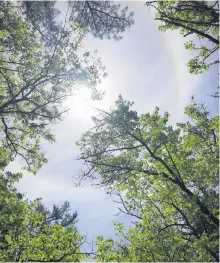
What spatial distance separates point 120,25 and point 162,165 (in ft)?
19.7

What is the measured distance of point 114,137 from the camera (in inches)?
418

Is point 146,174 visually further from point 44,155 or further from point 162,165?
point 44,155

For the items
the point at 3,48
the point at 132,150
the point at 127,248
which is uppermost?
the point at 3,48

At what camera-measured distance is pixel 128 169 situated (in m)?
9.91

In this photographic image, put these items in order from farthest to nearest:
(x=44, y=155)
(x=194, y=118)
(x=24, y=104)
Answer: (x=194, y=118), (x=44, y=155), (x=24, y=104)

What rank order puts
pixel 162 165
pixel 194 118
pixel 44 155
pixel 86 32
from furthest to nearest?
pixel 194 118, pixel 44 155, pixel 86 32, pixel 162 165

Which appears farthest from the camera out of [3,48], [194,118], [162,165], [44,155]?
[194,118]

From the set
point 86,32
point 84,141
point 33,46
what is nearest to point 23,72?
point 33,46

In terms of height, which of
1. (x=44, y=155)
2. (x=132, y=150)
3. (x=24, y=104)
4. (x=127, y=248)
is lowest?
(x=127, y=248)

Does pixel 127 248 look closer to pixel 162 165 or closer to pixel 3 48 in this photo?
pixel 162 165

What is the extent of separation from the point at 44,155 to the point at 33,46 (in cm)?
618

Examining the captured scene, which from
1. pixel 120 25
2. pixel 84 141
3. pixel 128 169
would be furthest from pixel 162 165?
pixel 120 25

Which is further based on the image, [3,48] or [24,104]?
[24,104]

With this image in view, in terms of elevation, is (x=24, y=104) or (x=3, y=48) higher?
(x=3, y=48)
